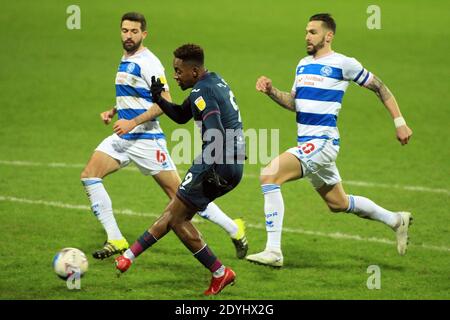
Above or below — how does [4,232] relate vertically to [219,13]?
below

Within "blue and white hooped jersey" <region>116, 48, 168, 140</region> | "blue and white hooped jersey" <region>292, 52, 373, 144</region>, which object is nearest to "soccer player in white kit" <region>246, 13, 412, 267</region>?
"blue and white hooped jersey" <region>292, 52, 373, 144</region>

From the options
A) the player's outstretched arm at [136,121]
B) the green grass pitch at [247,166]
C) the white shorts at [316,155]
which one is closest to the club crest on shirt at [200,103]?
the player's outstretched arm at [136,121]

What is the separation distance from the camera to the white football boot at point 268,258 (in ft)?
30.8

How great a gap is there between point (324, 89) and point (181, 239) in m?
2.46

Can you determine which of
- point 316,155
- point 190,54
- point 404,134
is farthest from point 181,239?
point 404,134

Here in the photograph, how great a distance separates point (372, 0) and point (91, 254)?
22.0m

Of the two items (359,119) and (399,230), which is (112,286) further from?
(359,119)

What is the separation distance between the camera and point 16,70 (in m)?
21.9

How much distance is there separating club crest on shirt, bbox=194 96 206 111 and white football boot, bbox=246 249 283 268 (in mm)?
1835

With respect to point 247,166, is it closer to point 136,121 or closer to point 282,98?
point 282,98

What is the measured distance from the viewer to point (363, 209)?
1027cm

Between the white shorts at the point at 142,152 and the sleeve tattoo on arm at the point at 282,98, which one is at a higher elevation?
the sleeve tattoo on arm at the point at 282,98

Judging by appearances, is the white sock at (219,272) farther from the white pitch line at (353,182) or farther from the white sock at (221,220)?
the white pitch line at (353,182)

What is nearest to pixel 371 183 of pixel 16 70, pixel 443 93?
pixel 443 93
